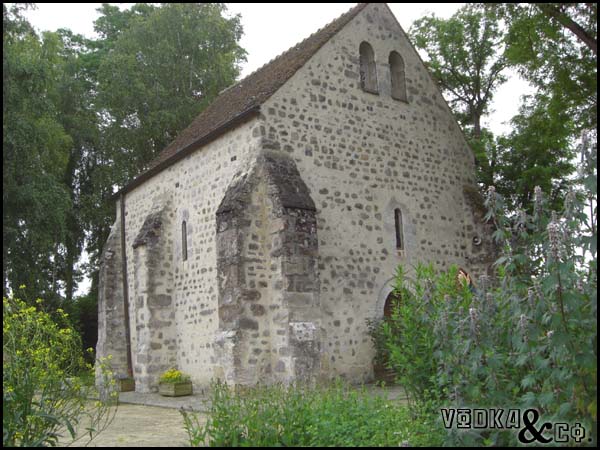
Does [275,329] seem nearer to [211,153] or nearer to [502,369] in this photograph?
[211,153]

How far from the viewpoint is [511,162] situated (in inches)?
791

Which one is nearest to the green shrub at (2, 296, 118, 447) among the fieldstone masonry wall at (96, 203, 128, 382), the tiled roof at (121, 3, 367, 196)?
the tiled roof at (121, 3, 367, 196)

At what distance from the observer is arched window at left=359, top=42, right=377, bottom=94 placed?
16078 mm

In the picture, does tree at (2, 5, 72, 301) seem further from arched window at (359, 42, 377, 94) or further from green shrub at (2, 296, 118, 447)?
green shrub at (2, 296, 118, 447)

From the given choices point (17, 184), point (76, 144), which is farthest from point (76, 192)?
point (17, 184)

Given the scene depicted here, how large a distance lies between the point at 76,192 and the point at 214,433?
2563cm

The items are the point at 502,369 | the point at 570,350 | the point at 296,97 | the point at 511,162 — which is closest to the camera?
the point at 570,350

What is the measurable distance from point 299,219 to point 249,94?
5.20 metres

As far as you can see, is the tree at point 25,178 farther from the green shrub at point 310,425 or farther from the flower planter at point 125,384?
the green shrub at point 310,425

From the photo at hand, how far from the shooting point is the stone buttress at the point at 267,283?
12.3 meters

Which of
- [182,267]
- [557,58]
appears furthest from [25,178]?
[557,58]

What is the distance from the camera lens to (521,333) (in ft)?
19.0

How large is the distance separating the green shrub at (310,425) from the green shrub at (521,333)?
473mm

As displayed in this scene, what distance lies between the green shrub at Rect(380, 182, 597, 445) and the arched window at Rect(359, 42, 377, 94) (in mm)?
9555
